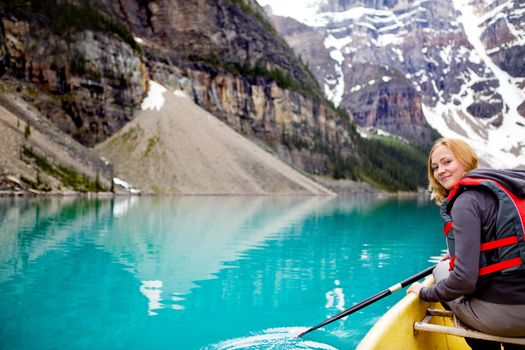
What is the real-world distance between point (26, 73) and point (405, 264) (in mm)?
88666

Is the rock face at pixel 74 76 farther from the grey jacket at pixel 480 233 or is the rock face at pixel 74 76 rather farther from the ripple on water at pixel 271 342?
the grey jacket at pixel 480 233

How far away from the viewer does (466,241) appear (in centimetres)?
431

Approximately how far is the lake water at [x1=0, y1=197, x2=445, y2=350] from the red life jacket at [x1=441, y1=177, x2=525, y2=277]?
15.8 ft

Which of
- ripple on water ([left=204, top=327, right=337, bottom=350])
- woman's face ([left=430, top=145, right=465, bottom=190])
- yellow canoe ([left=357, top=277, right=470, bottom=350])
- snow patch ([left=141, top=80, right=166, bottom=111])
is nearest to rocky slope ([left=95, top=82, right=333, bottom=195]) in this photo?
snow patch ([left=141, top=80, right=166, bottom=111])

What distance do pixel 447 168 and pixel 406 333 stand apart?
6.18ft

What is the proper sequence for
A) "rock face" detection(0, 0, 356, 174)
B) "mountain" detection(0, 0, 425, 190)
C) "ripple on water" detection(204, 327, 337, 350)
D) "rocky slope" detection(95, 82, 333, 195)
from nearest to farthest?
"ripple on water" detection(204, 327, 337, 350) < "rocky slope" detection(95, 82, 333, 195) < "mountain" detection(0, 0, 425, 190) < "rock face" detection(0, 0, 356, 174)

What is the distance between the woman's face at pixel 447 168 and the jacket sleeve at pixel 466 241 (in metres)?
0.69

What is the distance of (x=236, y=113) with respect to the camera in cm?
12925

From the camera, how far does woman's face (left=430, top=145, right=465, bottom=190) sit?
5.02m

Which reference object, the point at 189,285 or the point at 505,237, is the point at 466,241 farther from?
the point at 189,285

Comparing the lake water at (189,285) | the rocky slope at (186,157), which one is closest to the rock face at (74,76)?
the rocky slope at (186,157)

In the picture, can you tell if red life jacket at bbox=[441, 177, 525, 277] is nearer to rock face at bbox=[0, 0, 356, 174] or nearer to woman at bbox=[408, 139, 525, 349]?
woman at bbox=[408, 139, 525, 349]

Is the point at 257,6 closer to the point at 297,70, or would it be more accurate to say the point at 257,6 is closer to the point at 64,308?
the point at 297,70

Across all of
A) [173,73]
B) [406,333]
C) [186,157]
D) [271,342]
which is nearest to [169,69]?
[173,73]
